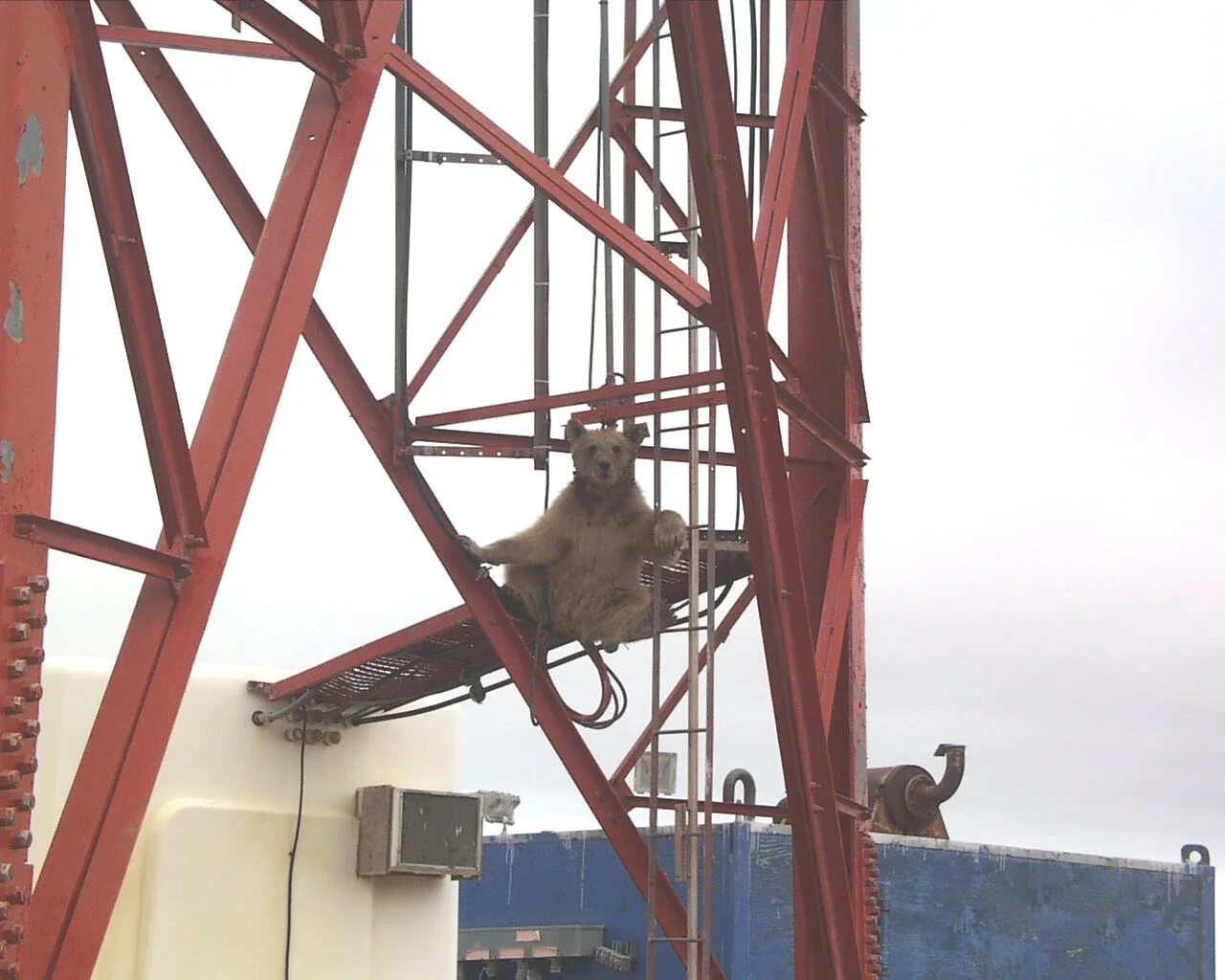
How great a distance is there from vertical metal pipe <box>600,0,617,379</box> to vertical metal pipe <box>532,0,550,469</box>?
0.39 metres

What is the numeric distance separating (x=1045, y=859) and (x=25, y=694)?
56.7ft

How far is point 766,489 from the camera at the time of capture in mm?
11766

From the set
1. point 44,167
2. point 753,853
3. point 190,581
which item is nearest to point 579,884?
point 753,853

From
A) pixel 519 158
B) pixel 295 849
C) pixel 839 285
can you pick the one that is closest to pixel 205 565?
pixel 519 158

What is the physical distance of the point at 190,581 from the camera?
8.50 metres

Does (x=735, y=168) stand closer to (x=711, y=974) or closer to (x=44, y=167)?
(x=44, y=167)

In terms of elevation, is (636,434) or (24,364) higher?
(636,434)

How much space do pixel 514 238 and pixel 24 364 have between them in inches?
283

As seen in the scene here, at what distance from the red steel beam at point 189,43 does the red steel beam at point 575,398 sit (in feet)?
12.2

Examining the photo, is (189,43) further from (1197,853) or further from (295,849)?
(1197,853)

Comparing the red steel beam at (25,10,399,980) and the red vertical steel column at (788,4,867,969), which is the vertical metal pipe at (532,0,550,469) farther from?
the red steel beam at (25,10,399,980)

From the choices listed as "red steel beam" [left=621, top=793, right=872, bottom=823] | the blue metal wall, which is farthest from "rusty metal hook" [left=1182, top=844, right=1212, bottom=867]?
"red steel beam" [left=621, top=793, right=872, bottom=823]

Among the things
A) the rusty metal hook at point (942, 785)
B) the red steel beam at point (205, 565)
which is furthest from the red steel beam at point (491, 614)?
the rusty metal hook at point (942, 785)

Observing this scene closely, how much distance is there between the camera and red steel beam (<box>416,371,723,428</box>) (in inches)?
496
